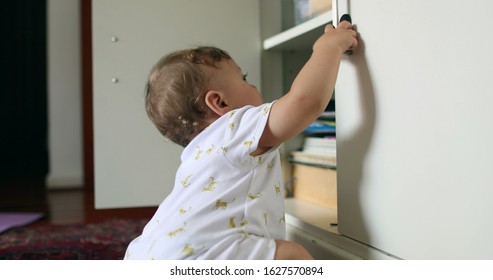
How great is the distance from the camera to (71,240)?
108 cm

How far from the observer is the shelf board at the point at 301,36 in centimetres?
81

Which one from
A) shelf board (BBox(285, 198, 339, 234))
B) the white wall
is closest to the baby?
shelf board (BBox(285, 198, 339, 234))

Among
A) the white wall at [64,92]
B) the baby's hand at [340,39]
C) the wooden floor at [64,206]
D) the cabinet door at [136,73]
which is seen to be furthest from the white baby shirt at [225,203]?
the white wall at [64,92]

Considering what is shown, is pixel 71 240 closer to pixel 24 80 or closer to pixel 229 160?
pixel 229 160

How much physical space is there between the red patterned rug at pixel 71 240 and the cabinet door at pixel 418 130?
58 centimetres

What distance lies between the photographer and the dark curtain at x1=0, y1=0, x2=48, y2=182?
2.52 meters

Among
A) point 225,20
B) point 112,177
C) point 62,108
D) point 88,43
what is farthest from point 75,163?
point 225,20

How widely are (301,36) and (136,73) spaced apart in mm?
416

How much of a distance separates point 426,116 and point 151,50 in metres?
0.75

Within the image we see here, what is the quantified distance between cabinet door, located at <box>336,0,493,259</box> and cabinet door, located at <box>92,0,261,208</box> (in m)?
0.52

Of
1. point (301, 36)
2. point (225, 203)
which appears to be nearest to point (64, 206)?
point (301, 36)

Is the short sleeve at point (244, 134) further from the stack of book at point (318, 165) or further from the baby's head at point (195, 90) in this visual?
the stack of book at point (318, 165)

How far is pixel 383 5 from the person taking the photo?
554mm

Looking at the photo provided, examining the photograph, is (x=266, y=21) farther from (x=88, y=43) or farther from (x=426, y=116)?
(x=88, y=43)
